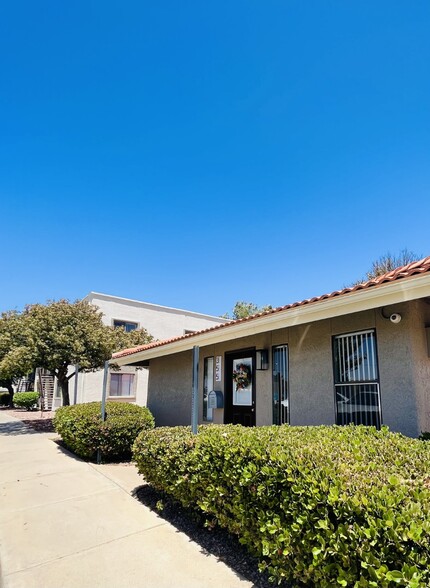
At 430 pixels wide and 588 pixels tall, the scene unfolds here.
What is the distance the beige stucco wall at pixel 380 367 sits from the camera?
16.7 ft

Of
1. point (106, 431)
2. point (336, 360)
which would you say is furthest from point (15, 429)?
point (336, 360)

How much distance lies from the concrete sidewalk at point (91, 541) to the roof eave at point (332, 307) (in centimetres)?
308

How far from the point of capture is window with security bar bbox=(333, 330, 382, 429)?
5551mm

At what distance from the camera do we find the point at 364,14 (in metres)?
6.91

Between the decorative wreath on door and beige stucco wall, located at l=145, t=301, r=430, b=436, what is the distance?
0.44 m

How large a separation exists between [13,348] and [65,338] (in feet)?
8.85

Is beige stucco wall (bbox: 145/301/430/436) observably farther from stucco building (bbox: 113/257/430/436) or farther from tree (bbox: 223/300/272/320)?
tree (bbox: 223/300/272/320)

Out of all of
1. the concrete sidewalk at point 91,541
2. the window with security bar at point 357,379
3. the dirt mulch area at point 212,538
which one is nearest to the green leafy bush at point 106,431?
the concrete sidewalk at point 91,541

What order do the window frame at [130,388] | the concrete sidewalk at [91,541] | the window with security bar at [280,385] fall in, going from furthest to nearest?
the window frame at [130,388], the window with security bar at [280,385], the concrete sidewalk at [91,541]

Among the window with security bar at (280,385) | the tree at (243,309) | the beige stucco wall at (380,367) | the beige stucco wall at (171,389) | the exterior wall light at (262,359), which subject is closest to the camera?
the beige stucco wall at (380,367)

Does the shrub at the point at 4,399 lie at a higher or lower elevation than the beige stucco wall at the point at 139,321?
lower

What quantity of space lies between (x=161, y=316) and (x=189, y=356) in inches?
625

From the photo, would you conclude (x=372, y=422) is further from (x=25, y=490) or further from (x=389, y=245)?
(x=389, y=245)

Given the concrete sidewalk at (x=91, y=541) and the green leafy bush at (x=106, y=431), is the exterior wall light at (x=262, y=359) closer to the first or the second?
the green leafy bush at (x=106, y=431)
